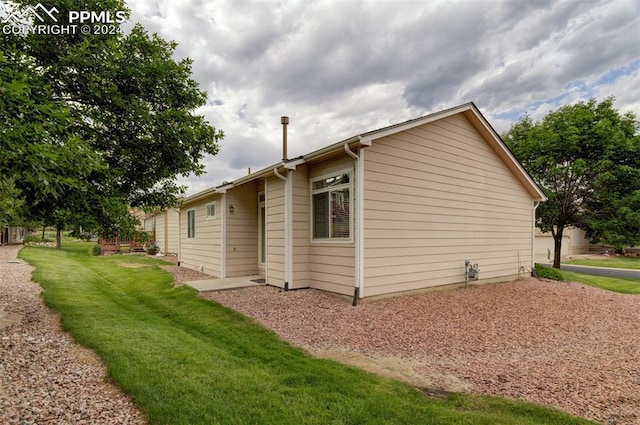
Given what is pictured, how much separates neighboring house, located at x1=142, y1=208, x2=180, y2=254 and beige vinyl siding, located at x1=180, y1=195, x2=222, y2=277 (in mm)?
5500

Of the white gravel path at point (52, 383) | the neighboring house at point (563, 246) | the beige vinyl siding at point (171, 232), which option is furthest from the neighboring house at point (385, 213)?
the neighboring house at point (563, 246)

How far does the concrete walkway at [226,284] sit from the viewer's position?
8.42m

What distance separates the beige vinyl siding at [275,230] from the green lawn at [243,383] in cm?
246

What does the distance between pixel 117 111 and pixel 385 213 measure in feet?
19.2

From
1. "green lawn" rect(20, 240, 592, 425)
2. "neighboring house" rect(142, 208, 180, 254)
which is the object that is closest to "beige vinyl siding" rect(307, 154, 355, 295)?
"green lawn" rect(20, 240, 592, 425)

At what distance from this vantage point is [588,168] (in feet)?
49.1

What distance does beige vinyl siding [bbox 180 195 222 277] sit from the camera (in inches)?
432

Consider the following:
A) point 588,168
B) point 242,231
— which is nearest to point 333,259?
point 242,231

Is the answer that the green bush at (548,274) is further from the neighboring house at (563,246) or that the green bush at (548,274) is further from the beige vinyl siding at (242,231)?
the beige vinyl siding at (242,231)

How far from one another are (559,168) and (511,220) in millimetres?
7238

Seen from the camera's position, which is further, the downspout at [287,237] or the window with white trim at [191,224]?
the window with white trim at [191,224]

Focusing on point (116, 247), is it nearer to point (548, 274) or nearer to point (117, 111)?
point (117, 111)

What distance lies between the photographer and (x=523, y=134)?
1797cm

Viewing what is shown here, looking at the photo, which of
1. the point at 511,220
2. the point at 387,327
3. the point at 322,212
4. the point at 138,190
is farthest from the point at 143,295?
the point at 511,220
